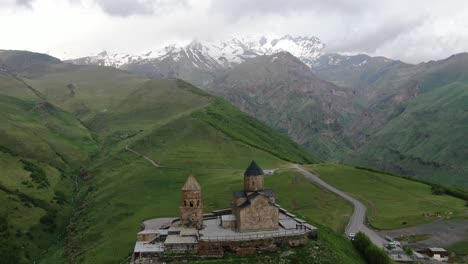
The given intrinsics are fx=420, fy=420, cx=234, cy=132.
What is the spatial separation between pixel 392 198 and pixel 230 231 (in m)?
60.7

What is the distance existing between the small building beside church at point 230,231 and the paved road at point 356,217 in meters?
21.9

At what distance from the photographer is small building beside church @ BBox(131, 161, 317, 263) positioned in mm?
55812

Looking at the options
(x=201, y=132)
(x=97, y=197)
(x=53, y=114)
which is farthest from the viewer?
(x=53, y=114)

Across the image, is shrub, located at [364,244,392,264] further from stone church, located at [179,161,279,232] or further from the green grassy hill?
stone church, located at [179,161,279,232]

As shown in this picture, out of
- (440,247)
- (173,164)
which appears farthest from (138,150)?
(440,247)

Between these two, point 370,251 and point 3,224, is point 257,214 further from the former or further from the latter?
point 3,224

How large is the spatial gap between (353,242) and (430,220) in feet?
91.5

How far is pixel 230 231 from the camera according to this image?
61844 millimetres

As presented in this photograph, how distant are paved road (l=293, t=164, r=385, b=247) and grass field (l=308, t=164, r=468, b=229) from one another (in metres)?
1.87

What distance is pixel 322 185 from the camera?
11294cm

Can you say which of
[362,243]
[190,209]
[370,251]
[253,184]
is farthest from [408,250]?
[190,209]

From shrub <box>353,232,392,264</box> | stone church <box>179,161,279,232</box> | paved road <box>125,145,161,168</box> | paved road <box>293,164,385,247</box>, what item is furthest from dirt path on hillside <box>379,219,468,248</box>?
paved road <box>125,145,161,168</box>

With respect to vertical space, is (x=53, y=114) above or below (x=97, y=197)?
above

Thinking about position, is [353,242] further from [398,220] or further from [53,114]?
[53,114]
